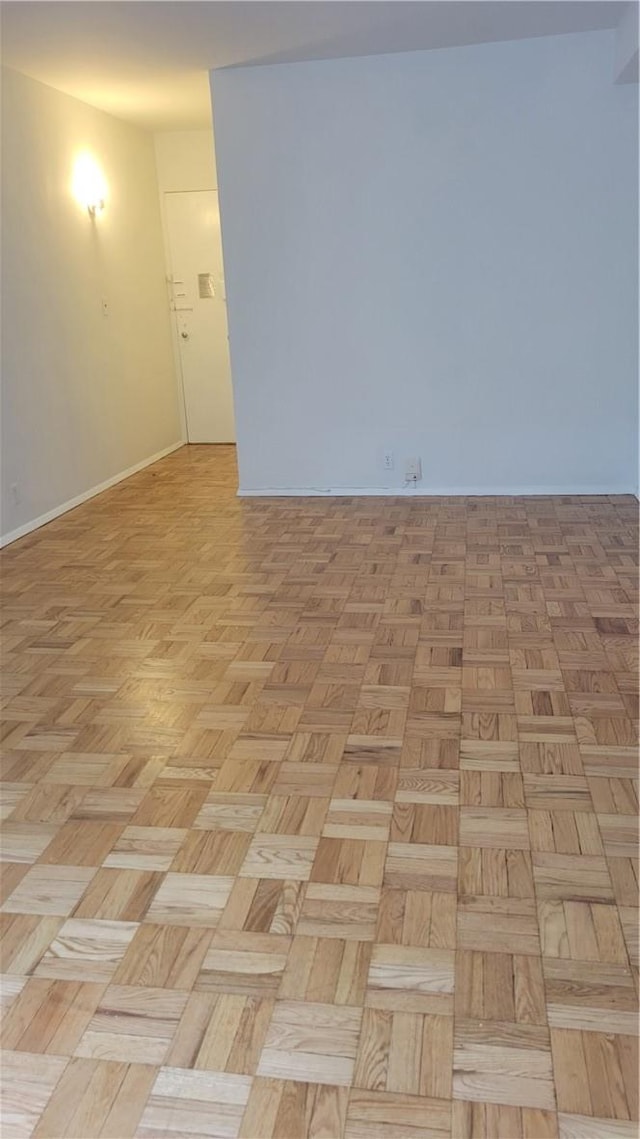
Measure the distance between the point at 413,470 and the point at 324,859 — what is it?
11.8ft

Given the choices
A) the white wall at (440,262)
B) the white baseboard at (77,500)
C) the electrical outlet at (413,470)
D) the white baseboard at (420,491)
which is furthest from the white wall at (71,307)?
the electrical outlet at (413,470)

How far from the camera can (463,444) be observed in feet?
17.0

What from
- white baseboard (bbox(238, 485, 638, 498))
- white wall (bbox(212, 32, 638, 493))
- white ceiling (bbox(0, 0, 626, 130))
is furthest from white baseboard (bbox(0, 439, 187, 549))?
white ceiling (bbox(0, 0, 626, 130))

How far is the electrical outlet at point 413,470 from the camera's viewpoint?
5266 millimetres

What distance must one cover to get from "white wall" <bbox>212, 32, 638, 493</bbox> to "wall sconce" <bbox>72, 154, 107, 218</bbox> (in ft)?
3.35

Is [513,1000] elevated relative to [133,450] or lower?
lower

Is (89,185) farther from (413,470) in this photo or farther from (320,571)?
(320,571)

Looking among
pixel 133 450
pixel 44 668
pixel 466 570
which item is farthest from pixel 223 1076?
pixel 133 450

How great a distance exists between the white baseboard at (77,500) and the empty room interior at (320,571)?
0.03 metres

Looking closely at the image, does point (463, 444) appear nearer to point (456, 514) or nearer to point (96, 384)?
point (456, 514)

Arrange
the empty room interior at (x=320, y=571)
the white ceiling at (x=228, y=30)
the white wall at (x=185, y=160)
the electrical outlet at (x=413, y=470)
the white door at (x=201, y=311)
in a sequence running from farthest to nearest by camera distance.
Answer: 1. the white door at (x=201, y=311)
2. the white wall at (x=185, y=160)
3. the electrical outlet at (x=413, y=470)
4. the white ceiling at (x=228, y=30)
5. the empty room interior at (x=320, y=571)

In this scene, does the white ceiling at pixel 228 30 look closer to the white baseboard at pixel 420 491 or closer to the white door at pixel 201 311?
the white door at pixel 201 311

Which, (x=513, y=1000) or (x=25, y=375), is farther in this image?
(x=25, y=375)

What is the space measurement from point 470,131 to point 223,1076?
4.59 metres
